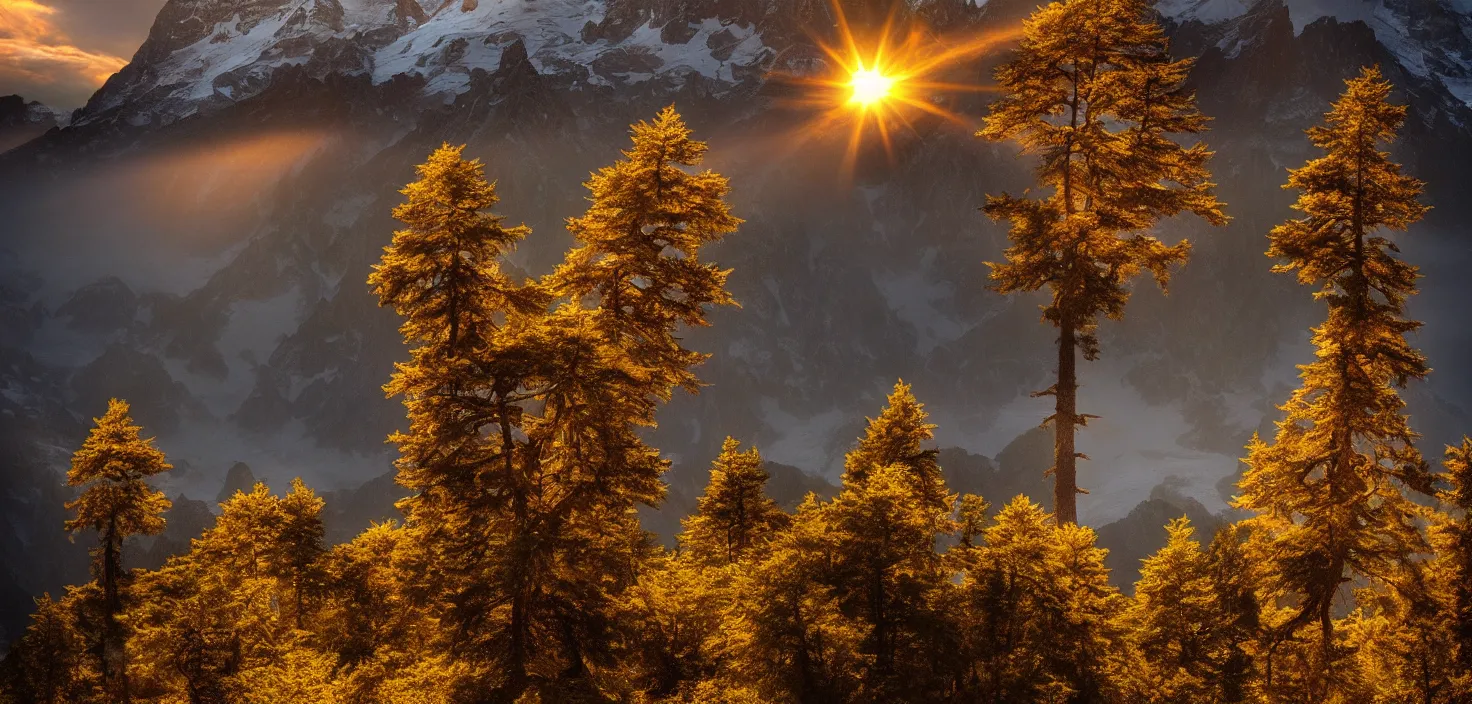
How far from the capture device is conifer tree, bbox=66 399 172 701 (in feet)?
99.0

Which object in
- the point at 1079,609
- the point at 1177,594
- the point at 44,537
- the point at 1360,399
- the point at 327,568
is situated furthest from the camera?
the point at 44,537

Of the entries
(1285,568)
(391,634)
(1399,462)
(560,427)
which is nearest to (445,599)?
(560,427)

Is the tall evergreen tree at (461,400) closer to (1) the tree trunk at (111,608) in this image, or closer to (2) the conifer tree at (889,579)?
(2) the conifer tree at (889,579)

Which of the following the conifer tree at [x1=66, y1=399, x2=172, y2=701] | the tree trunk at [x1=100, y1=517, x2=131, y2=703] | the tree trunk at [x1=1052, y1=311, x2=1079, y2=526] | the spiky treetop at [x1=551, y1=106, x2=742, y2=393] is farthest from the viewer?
the tree trunk at [x1=100, y1=517, x2=131, y2=703]

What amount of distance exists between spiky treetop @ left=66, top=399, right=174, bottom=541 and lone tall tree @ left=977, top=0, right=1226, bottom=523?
27.8 meters

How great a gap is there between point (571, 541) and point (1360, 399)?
17655mm

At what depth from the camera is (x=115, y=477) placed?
30516 millimetres

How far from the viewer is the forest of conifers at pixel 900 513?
18766mm

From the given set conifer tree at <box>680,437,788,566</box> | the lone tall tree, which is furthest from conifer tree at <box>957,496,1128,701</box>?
conifer tree at <box>680,437,788,566</box>

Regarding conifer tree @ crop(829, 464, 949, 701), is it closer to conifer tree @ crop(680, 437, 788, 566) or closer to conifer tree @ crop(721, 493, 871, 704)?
conifer tree @ crop(721, 493, 871, 704)

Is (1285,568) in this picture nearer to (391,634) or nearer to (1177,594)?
(1177,594)

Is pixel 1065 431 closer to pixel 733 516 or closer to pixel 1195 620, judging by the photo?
pixel 1195 620

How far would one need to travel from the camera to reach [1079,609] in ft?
61.7

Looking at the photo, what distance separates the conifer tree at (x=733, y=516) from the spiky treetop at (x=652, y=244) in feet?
32.5
